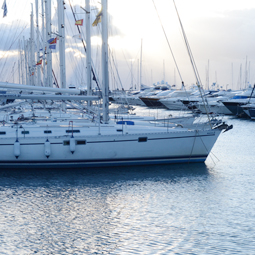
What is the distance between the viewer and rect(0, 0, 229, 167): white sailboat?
1655cm

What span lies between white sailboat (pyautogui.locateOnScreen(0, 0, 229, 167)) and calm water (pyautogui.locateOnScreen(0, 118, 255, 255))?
0.48 m

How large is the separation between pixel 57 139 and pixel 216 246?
8937 mm

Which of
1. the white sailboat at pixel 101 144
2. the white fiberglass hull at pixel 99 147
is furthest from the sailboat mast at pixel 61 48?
the white fiberglass hull at pixel 99 147

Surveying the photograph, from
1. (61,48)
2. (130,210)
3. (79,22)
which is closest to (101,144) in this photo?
(130,210)

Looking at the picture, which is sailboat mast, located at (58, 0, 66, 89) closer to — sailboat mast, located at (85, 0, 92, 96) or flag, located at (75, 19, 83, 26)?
sailboat mast, located at (85, 0, 92, 96)

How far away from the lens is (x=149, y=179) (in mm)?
16000

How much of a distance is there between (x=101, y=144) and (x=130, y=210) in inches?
201

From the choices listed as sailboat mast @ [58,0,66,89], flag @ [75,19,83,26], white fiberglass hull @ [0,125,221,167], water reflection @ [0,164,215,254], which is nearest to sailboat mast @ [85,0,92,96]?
flag @ [75,19,83,26]

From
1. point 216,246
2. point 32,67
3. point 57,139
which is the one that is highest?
point 32,67

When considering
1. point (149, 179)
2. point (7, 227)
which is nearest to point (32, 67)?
point (149, 179)

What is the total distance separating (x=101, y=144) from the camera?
1677 cm

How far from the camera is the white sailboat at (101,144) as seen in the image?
16547 mm

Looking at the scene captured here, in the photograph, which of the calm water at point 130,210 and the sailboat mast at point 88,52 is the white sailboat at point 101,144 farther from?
the sailboat mast at point 88,52

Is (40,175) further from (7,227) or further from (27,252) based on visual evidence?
(27,252)
